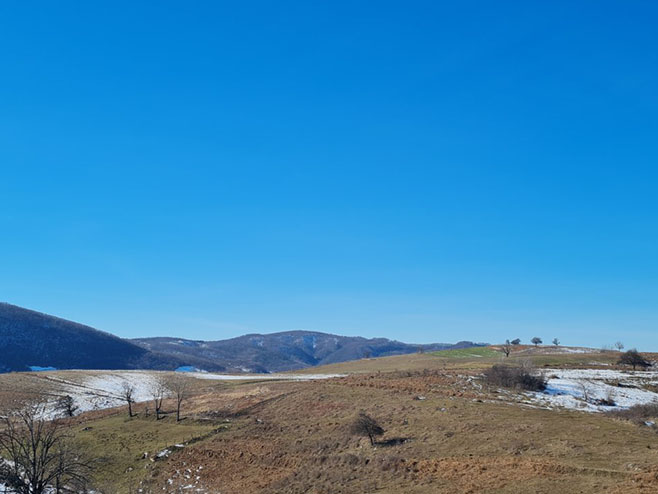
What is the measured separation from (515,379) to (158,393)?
47814 mm

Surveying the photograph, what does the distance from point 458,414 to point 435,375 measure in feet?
82.8

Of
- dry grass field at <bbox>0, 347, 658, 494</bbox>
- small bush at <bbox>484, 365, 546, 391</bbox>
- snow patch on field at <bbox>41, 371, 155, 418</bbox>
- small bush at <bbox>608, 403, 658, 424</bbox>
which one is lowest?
snow patch on field at <bbox>41, 371, 155, 418</bbox>

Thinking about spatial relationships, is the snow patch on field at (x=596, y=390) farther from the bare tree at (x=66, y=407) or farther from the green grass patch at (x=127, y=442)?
the bare tree at (x=66, y=407)

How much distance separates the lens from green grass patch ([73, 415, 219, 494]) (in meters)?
40.1

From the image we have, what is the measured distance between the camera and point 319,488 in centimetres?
3108

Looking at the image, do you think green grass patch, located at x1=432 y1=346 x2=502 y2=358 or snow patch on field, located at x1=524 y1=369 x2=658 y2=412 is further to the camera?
green grass patch, located at x1=432 y1=346 x2=502 y2=358

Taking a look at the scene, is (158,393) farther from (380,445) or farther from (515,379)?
(515,379)

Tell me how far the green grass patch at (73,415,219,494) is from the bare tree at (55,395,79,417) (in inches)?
335

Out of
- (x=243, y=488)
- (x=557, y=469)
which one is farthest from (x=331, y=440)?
(x=557, y=469)

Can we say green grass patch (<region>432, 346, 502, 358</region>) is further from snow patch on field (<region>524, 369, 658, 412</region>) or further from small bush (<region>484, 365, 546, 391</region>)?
small bush (<region>484, 365, 546, 391</region>)

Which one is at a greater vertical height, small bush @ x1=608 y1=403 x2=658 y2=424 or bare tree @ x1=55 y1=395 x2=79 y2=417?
small bush @ x1=608 y1=403 x2=658 y2=424

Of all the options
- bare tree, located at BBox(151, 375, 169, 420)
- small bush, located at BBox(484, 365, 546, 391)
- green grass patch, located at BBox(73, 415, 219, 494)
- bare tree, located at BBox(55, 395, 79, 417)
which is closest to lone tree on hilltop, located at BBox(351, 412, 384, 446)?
green grass patch, located at BBox(73, 415, 219, 494)

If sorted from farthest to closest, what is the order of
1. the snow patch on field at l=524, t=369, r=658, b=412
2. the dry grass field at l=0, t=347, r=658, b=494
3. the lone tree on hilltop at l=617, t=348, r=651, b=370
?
1. the lone tree on hilltop at l=617, t=348, r=651, b=370
2. the snow patch on field at l=524, t=369, r=658, b=412
3. the dry grass field at l=0, t=347, r=658, b=494

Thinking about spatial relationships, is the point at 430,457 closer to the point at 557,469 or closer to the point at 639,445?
the point at 557,469
